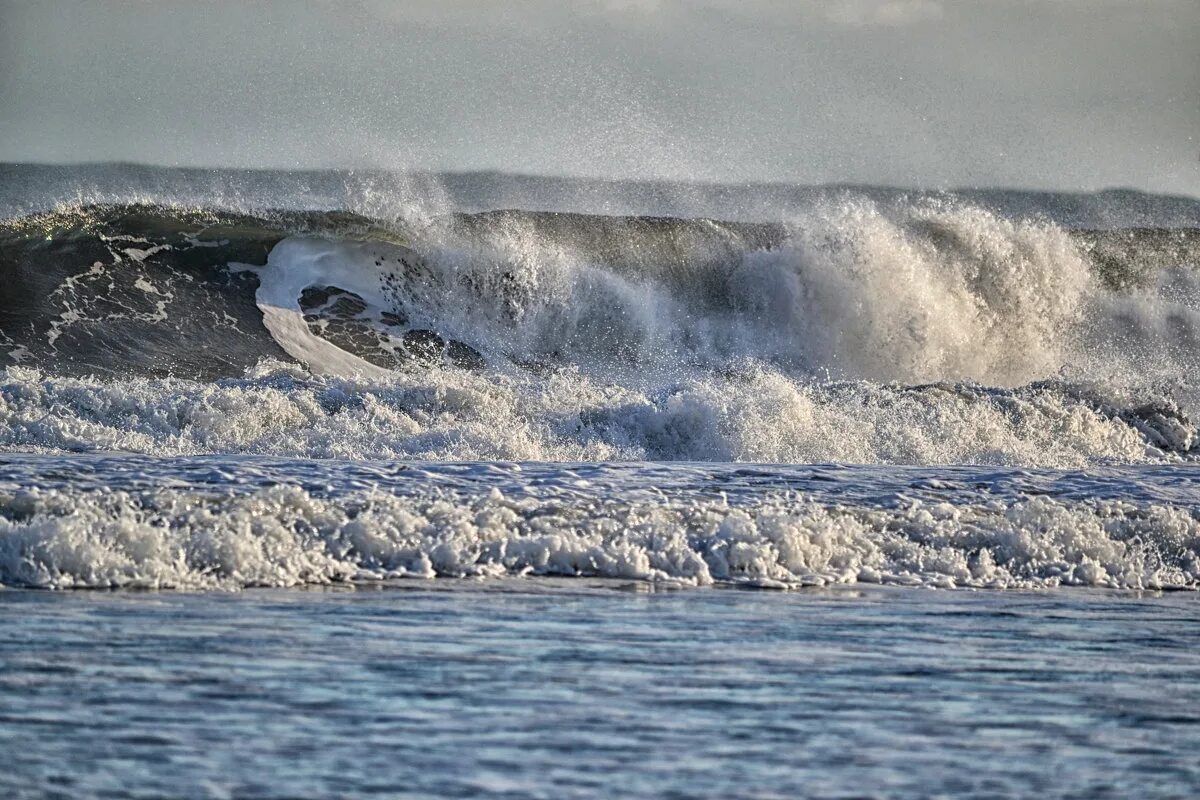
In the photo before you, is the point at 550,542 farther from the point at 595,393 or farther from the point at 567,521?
the point at 595,393

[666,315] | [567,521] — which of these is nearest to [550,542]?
[567,521]

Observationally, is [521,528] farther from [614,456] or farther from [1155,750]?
[614,456]

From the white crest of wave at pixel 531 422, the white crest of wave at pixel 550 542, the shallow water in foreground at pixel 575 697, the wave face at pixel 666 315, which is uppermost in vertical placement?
the wave face at pixel 666 315

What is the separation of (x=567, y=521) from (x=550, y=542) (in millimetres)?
368

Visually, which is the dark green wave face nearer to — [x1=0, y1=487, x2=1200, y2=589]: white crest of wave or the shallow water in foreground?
[x1=0, y1=487, x2=1200, y2=589]: white crest of wave

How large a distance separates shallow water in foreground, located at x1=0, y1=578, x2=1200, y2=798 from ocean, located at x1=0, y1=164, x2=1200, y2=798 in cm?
2

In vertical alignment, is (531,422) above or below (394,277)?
below

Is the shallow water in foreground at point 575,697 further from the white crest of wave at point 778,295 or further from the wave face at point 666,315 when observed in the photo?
the white crest of wave at point 778,295

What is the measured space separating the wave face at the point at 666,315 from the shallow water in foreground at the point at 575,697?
22.1 ft

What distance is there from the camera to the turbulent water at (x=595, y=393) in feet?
22.5

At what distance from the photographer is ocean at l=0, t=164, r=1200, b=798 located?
378 cm

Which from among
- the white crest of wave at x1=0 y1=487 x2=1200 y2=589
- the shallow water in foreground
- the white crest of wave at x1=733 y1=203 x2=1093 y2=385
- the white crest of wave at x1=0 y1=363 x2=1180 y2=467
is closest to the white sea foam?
the white crest of wave at x1=733 y1=203 x2=1093 y2=385

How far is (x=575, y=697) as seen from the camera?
4219 mm

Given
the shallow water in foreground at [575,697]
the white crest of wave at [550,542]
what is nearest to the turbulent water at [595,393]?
the white crest of wave at [550,542]
